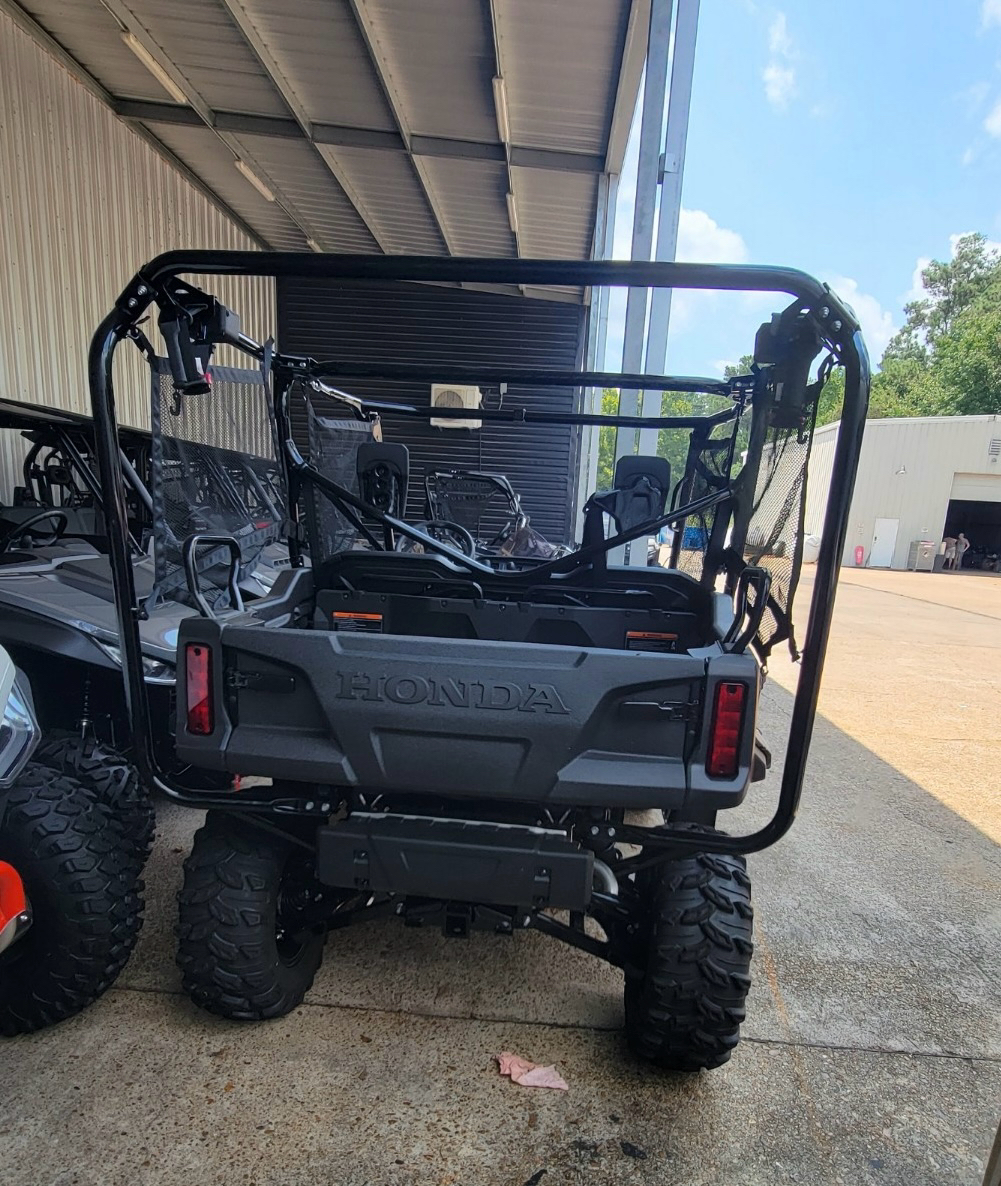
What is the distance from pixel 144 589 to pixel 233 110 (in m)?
5.93

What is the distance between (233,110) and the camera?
6.96 meters

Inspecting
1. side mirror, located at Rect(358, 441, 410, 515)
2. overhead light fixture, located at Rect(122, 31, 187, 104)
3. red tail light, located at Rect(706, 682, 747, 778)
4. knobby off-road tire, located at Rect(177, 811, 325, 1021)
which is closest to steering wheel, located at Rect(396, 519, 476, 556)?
side mirror, located at Rect(358, 441, 410, 515)

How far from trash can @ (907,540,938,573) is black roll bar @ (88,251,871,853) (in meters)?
28.3

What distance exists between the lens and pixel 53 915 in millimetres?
2025

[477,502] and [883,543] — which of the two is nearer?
[477,502]

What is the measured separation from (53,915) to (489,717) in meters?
1.37

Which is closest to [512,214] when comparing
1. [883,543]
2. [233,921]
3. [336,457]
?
[336,457]

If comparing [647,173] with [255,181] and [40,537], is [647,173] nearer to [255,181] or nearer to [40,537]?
[40,537]

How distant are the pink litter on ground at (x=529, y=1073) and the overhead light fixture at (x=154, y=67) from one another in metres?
7.29

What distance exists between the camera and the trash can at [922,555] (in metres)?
26.3

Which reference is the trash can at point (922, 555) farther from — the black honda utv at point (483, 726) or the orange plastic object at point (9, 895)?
the orange plastic object at point (9, 895)

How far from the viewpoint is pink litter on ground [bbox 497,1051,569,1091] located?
1.95m

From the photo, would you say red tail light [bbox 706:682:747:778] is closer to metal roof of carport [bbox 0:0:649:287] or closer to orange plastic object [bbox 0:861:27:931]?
orange plastic object [bbox 0:861:27:931]

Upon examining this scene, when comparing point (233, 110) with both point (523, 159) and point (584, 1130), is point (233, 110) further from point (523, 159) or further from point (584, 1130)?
point (584, 1130)
